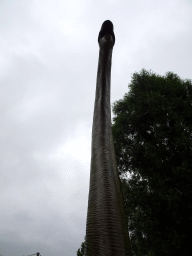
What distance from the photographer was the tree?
6.18m

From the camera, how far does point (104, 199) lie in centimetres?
150

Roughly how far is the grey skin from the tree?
530 centimetres

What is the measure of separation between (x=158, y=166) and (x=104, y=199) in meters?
6.56

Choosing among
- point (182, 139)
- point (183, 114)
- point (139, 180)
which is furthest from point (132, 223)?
point (183, 114)

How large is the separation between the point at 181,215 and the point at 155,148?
2850 mm

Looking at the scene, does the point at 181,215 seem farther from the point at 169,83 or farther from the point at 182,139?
the point at 169,83

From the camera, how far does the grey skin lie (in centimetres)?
128

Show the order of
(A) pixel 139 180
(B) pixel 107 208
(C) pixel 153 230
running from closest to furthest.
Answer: (B) pixel 107 208
(C) pixel 153 230
(A) pixel 139 180

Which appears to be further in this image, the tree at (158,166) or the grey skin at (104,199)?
the tree at (158,166)

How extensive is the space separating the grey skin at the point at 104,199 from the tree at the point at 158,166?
5.30 meters

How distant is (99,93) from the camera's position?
244 centimetres

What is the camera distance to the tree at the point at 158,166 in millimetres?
6176

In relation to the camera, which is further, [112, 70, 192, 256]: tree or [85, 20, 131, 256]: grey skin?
[112, 70, 192, 256]: tree

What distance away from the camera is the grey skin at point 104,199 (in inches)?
50.3
